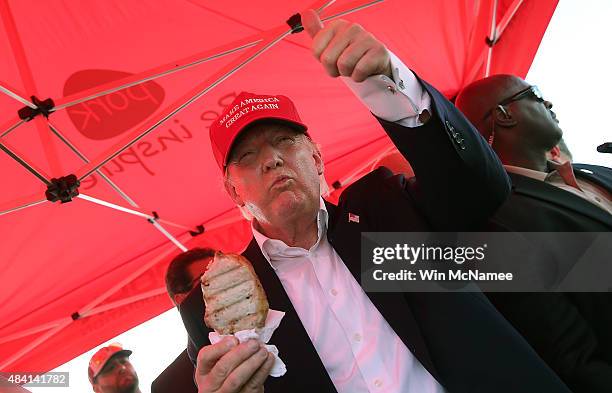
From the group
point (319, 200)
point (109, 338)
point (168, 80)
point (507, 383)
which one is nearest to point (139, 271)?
point (109, 338)

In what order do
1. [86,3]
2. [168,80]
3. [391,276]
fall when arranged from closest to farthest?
[391,276] < [86,3] < [168,80]

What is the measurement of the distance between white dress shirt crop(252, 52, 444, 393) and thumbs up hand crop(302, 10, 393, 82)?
84mm

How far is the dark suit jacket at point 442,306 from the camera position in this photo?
128cm

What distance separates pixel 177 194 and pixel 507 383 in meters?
3.68

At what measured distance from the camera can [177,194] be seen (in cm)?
455

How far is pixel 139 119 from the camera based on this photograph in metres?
3.82

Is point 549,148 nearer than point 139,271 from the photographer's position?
Yes

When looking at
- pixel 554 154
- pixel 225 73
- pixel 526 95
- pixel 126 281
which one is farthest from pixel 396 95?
pixel 126 281

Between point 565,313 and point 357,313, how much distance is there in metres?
0.69

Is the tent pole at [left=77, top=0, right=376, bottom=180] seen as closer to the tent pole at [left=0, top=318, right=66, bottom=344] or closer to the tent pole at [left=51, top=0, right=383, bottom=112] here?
the tent pole at [left=51, top=0, right=383, bottom=112]

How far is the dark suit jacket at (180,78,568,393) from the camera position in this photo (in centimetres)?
128

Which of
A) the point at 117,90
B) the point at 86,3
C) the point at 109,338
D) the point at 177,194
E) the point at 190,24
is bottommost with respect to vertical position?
the point at 109,338

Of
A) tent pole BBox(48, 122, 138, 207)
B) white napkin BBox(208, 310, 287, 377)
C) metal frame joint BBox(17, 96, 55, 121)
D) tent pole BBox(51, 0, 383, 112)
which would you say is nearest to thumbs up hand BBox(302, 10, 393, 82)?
white napkin BBox(208, 310, 287, 377)

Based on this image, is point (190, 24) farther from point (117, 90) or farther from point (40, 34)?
point (40, 34)
